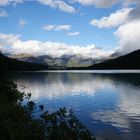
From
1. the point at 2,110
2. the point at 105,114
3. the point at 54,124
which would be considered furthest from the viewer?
the point at 105,114

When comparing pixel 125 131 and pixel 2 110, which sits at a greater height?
pixel 2 110

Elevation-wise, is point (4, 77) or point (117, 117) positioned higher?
point (4, 77)

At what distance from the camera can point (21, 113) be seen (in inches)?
975

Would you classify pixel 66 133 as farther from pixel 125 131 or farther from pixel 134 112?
pixel 134 112

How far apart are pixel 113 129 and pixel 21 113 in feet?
51.4

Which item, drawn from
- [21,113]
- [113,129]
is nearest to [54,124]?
[21,113]

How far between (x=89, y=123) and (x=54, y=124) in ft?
70.7

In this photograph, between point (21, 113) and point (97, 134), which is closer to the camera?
point (21, 113)

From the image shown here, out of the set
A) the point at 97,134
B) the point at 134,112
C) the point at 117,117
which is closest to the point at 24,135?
the point at 97,134

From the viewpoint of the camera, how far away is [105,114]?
47.9 metres

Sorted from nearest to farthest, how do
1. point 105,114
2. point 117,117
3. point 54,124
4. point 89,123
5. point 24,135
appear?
point 24,135 → point 54,124 → point 89,123 → point 117,117 → point 105,114

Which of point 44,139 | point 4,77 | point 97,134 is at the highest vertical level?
point 4,77

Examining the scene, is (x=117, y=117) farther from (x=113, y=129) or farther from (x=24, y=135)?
(x=24, y=135)

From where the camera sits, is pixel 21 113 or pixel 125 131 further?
pixel 125 131
